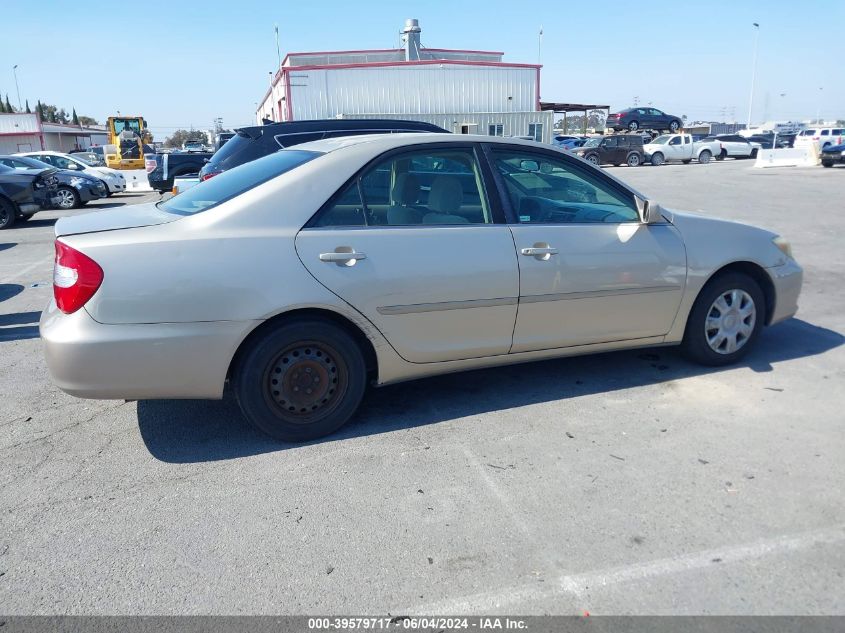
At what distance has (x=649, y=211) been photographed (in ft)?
14.0

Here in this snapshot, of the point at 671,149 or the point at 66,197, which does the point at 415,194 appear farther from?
the point at 671,149

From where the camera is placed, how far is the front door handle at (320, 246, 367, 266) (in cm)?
356

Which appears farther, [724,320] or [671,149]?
[671,149]

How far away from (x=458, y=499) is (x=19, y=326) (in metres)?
4.98

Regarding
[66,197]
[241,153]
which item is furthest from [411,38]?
[241,153]

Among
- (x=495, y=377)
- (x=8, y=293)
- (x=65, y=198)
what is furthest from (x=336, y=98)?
(x=495, y=377)

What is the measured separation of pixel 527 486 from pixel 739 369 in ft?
7.89

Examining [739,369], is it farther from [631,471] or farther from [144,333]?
[144,333]

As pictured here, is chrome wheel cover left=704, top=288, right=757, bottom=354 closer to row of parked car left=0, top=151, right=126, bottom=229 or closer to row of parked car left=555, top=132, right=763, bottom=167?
row of parked car left=0, top=151, right=126, bottom=229

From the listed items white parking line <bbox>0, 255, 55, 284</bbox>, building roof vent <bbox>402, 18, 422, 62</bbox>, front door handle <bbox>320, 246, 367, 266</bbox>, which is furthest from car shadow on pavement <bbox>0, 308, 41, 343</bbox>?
building roof vent <bbox>402, 18, 422, 62</bbox>

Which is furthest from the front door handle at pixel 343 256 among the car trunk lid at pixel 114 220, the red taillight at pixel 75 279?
the red taillight at pixel 75 279

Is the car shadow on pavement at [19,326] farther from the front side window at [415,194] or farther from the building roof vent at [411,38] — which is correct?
the building roof vent at [411,38]

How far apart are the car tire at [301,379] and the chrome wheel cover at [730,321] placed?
8.31 feet

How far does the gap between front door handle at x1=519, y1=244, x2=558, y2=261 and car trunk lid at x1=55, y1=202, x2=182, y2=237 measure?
198 cm
